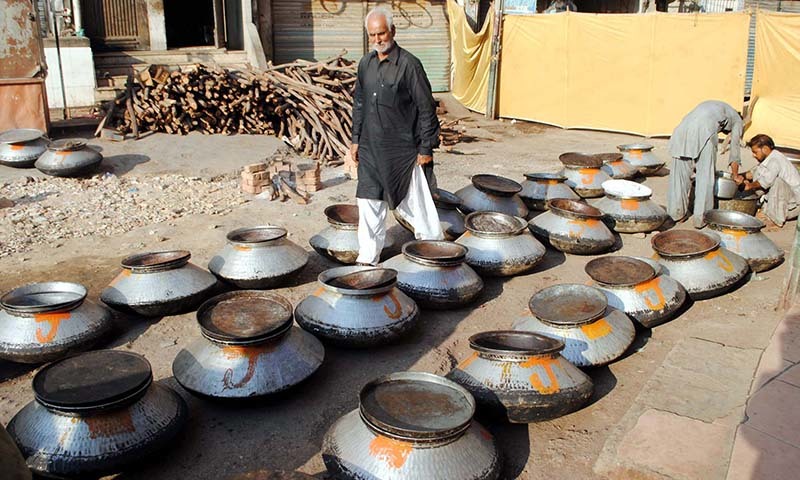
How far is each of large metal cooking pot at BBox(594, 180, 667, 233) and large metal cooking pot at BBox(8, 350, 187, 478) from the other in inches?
192

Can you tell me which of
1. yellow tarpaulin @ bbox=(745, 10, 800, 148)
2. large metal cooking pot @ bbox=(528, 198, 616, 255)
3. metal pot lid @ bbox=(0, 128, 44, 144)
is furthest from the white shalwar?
yellow tarpaulin @ bbox=(745, 10, 800, 148)

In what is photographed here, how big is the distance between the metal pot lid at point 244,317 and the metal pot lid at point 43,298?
0.86 m

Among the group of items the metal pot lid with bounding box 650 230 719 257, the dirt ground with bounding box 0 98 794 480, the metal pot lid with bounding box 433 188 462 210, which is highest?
the metal pot lid with bounding box 433 188 462 210

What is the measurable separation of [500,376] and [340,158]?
695cm

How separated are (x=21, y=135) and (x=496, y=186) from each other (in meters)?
6.60

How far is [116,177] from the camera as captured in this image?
871 cm

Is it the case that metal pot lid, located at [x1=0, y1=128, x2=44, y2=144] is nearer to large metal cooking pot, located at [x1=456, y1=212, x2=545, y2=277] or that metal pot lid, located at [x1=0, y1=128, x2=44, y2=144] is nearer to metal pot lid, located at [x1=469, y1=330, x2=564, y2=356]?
large metal cooking pot, located at [x1=456, y1=212, x2=545, y2=277]

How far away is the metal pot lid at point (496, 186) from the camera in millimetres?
6652

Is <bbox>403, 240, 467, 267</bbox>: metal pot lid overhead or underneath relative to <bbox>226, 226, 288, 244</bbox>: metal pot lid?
underneath

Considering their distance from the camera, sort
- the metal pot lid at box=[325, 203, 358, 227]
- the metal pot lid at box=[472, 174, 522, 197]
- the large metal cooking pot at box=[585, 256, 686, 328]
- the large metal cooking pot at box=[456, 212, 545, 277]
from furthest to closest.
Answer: the metal pot lid at box=[472, 174, 522, 197] < the metal pot lid at box=[325, 203, 358, 227] < the large metal cooking pot at box=[456, 212, 545, 277] < the large metal cooking pot at box=[585, 256, 686, 328]

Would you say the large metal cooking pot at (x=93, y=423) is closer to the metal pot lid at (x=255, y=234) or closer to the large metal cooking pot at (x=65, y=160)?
the metal pot lid at (x=255, y=234)

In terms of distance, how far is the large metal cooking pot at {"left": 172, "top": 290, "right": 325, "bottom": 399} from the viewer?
12.0ft

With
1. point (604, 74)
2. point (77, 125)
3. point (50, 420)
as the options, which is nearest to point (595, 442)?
point (50, 420)

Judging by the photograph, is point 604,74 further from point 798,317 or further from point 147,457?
point 147,457
